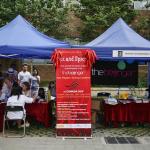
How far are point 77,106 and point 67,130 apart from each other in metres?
0.66

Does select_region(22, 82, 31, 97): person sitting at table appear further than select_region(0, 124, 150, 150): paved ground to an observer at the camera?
Yes

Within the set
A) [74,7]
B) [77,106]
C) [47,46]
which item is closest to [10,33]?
[47,46]

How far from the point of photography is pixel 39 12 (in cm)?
3391

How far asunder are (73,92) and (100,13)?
22475mm

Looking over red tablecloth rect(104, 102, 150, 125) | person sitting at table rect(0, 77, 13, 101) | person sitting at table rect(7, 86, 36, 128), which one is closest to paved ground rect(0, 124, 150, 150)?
red tablecloth rect(104, 102, 150, 125)

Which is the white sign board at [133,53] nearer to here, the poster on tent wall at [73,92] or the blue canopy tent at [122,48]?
the blue canopy tent at [122,48]

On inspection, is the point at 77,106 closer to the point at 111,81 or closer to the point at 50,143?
the point at 50,143

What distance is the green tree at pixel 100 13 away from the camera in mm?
34781

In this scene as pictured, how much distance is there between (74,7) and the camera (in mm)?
36562

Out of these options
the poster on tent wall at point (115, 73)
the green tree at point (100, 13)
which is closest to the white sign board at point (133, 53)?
the poster on tent wall at point (115, 73)

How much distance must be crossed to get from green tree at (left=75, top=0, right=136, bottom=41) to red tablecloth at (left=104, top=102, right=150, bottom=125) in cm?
1999

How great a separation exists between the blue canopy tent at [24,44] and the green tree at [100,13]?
18950 millimetres

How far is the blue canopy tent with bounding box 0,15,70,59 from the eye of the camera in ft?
46.2

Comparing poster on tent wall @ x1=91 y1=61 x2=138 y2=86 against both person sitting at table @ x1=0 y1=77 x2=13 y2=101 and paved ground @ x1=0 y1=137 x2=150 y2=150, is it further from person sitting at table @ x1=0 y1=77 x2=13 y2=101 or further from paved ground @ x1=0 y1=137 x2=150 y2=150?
paved ground @ x1=0 y1=137 x2=150 y2=150
